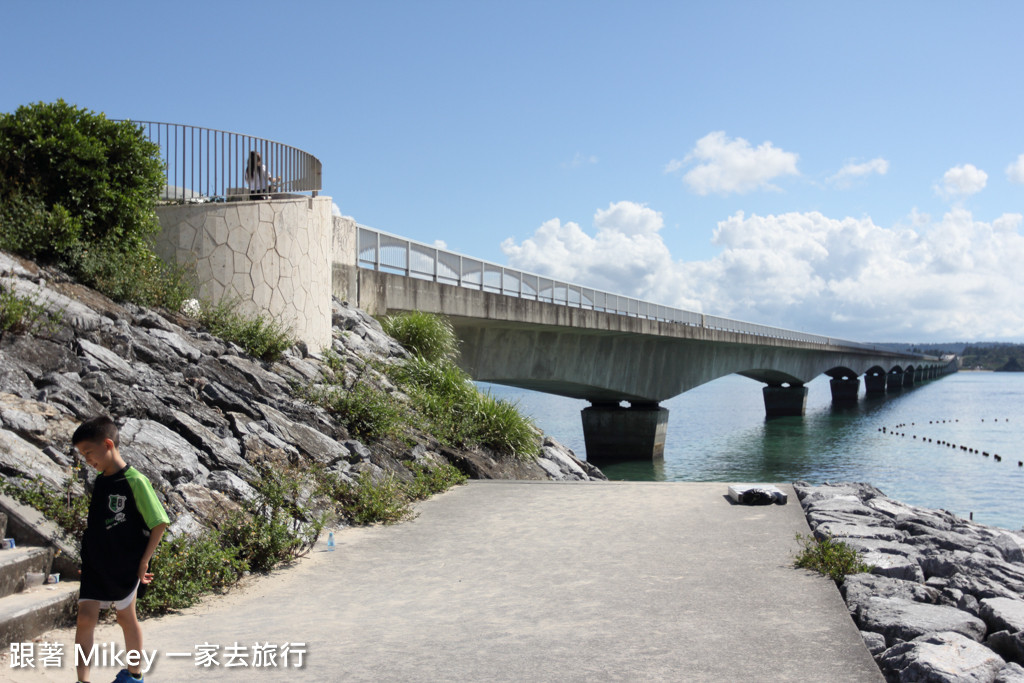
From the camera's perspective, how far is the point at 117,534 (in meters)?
4.11

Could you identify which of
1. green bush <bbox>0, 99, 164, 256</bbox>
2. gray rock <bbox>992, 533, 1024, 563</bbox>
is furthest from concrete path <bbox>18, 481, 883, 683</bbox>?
green bush <bbox>0, 99, 164, 256</bbox>

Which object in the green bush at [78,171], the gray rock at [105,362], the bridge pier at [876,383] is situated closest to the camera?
→ the gray rock at [105,362]

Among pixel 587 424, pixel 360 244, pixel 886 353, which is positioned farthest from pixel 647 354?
pixel 886 353

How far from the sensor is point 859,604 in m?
5.55

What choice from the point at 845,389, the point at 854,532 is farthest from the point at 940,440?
the point at 845,389

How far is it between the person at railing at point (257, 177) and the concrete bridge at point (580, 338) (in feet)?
7.68

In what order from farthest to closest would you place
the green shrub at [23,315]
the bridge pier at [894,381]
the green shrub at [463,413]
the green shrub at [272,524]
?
the bridge pier at [894,381] → the green shrub at [463,413] → the green shrub at [23,315] → the green shrub at [272,524]

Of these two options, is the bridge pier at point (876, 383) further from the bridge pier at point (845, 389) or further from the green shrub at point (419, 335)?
the green shrub at point (419, 335)

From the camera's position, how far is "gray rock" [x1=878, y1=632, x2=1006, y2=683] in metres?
4.35

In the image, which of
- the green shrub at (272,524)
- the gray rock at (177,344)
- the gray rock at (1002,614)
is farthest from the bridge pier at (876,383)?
the green shrub at (272,524)

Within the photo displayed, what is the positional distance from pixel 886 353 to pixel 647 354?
61102 millimetres

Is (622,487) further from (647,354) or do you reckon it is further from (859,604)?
(647,354)

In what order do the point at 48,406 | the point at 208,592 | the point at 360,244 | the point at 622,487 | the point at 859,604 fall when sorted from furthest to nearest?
Answer: the point at 360,244
the point at 622,487
the point at 48,406
the point at 208,592
the point at 859,604

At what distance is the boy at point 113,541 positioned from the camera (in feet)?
13.4
